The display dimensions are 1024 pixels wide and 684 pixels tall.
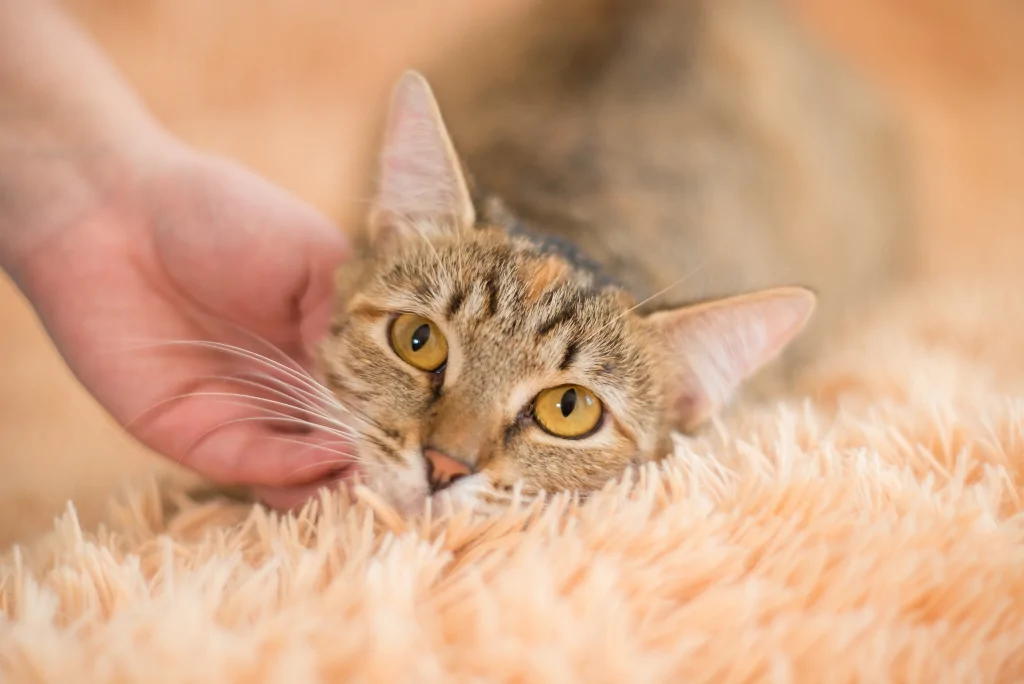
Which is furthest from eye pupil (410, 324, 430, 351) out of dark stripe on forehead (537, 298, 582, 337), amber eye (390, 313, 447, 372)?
dark stripe on forehead (537, 298, 582, 337)

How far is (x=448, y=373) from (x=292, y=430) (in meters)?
0.32

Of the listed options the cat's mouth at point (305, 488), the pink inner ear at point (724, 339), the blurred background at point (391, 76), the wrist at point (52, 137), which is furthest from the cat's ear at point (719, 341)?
the blurred background at point (391, 76)

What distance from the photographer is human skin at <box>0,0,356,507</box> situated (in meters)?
1.09

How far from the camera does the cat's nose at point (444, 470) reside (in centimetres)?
90

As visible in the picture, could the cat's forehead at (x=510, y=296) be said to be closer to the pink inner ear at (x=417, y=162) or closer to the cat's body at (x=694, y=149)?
the pink inner ear at (x=417, y=162)

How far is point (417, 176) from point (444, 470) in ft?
1.68

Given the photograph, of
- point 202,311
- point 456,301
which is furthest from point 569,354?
point 202,311

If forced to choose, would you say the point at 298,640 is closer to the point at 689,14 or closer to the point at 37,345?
the point at 37,345

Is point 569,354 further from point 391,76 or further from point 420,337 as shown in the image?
point 391,76

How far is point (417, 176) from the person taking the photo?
3.84ft

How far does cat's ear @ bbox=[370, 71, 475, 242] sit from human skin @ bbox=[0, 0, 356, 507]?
0.46ft

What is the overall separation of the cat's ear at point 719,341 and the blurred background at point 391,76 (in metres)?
1.10

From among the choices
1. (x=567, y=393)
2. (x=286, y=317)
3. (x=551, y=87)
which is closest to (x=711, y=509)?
(x=567, y=393)

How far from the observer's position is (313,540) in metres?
0.85
